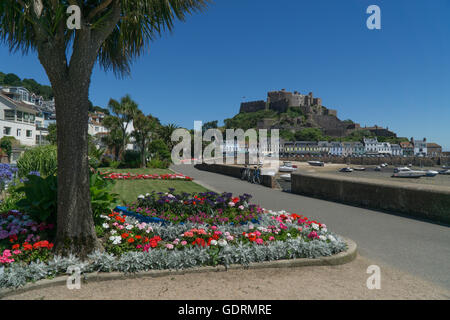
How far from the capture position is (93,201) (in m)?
5.20

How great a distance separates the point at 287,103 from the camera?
6781 inches

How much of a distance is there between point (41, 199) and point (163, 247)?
7.17 feet

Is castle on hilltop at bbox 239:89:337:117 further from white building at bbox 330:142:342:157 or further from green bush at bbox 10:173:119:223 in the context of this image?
green bush at bbox 10:173:119:223

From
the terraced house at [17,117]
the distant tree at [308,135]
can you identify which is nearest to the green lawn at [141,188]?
the terraced house at [17,117]

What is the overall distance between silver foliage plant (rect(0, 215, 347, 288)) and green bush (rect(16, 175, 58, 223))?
46.8 inches

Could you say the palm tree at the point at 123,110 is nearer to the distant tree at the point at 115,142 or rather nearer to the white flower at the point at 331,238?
the distant tree at the point at 115,142

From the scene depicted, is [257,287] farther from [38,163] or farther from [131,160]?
[131,160]

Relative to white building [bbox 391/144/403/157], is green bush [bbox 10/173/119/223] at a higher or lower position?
lower

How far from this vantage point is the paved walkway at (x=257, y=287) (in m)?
3.47

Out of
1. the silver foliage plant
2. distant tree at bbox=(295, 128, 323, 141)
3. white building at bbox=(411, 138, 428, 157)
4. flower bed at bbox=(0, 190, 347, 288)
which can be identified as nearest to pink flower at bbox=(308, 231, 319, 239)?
flower bed at bbox=(0, 190, 347, 288)

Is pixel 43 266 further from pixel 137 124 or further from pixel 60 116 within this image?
pixel 137 124

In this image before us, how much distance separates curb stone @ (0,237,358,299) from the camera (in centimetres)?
361
